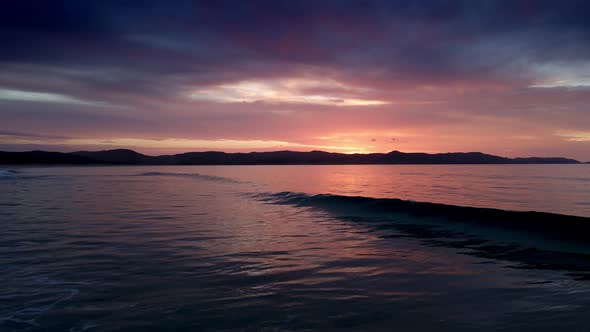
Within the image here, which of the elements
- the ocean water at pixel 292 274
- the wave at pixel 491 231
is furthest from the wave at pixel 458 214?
the ocean water at pixel 292 274

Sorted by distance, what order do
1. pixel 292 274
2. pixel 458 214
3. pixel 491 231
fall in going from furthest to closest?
pixel 458 214, pixel 491 231, pixel 292 274

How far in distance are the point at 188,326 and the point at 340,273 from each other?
13.3 feet

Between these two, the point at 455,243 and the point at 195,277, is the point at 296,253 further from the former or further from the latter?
the point at 455,243

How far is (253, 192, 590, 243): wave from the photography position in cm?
1509

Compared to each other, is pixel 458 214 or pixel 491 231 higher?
pixel 458 214

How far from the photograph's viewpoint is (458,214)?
19.5 meters

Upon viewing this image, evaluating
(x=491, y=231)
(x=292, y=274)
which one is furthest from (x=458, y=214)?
(x=292, y=274)

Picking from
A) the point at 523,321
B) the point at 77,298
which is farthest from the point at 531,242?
the point at 77,298

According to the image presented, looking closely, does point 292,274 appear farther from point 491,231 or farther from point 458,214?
point 458,214

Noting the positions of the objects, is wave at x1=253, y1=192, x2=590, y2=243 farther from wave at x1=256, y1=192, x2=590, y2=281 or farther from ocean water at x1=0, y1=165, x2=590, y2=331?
ocean water at x1=0, y1=165, x2=590, y2=331

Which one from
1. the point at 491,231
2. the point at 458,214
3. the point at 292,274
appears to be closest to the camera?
the point at 292,274

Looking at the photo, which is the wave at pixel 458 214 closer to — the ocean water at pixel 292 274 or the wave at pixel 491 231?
the wave at pixel 491 231

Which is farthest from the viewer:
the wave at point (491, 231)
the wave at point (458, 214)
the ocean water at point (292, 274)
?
the wave at point (458, 214)

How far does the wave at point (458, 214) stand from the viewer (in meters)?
15.1
